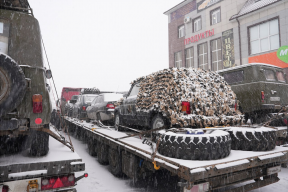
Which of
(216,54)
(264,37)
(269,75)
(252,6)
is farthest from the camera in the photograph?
(216,54)

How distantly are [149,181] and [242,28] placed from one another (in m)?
15.1

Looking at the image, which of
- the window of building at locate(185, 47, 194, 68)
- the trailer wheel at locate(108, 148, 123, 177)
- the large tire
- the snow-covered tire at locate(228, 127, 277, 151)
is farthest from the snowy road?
the window of building at locate(185, 47, 194, 68)

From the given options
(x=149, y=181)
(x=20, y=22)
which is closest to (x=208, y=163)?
(x=149, y=181)

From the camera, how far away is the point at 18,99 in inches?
97.6

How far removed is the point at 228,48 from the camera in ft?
56.5

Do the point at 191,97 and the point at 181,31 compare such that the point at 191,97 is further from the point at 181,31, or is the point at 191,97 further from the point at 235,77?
the point at 181,31

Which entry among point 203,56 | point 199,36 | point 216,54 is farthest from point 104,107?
point 199,36

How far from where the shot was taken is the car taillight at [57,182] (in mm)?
2633

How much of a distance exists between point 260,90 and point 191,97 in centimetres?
334

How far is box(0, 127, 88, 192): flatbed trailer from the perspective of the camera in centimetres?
247

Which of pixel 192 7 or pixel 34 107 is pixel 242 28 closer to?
pixel 192 7

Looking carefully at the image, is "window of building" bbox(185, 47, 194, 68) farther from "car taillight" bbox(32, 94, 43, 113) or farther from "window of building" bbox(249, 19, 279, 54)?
"car taillight" bbox(32, 94, 43, 113)

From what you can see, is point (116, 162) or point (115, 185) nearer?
point (115, 185)

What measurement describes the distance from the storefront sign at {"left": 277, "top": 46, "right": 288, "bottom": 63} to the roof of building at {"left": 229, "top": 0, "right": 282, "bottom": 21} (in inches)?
117
